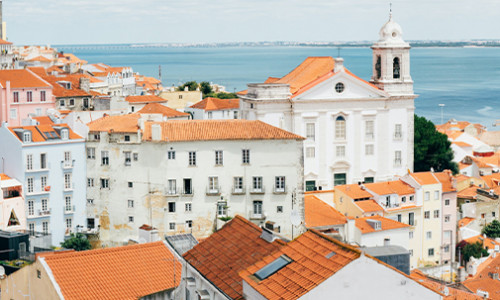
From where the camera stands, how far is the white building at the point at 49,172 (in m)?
33.5

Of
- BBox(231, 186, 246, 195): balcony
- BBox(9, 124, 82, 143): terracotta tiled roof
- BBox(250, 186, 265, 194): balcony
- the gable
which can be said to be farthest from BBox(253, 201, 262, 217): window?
the gable

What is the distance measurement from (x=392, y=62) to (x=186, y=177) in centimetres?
1630

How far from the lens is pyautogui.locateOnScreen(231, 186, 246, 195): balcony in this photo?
3422 centimetres

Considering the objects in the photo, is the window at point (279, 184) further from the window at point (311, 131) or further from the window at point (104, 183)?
the window at point (311, 131)

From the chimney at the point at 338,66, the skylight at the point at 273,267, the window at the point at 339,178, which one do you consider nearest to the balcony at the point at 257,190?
the window at the point at 339,178

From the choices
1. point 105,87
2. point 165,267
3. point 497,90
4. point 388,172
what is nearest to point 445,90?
point 497,90

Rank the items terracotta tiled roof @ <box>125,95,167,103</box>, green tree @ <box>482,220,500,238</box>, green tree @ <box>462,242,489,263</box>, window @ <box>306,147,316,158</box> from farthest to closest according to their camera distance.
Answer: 1. terracotta tiled roof @ <box>125,95,167,103</box>
2. window @ <box>306,147,316,158</box>
3. green tree @ <box>482,220,500,238</box>
4. green tree @ <box>462,242,489,263</box>

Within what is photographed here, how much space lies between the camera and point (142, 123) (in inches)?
1352

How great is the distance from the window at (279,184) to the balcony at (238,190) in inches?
47.9

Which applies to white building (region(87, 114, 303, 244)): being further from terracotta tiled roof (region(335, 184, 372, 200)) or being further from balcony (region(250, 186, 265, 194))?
terracotta tiled roof (region(335, 184, 372, 200))

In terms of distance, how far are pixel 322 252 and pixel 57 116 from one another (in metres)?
29.3

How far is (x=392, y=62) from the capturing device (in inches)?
1807

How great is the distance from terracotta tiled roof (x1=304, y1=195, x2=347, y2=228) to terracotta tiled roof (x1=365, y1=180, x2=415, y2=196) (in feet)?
7.35

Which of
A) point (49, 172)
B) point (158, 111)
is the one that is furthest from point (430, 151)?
point (49, 172)
